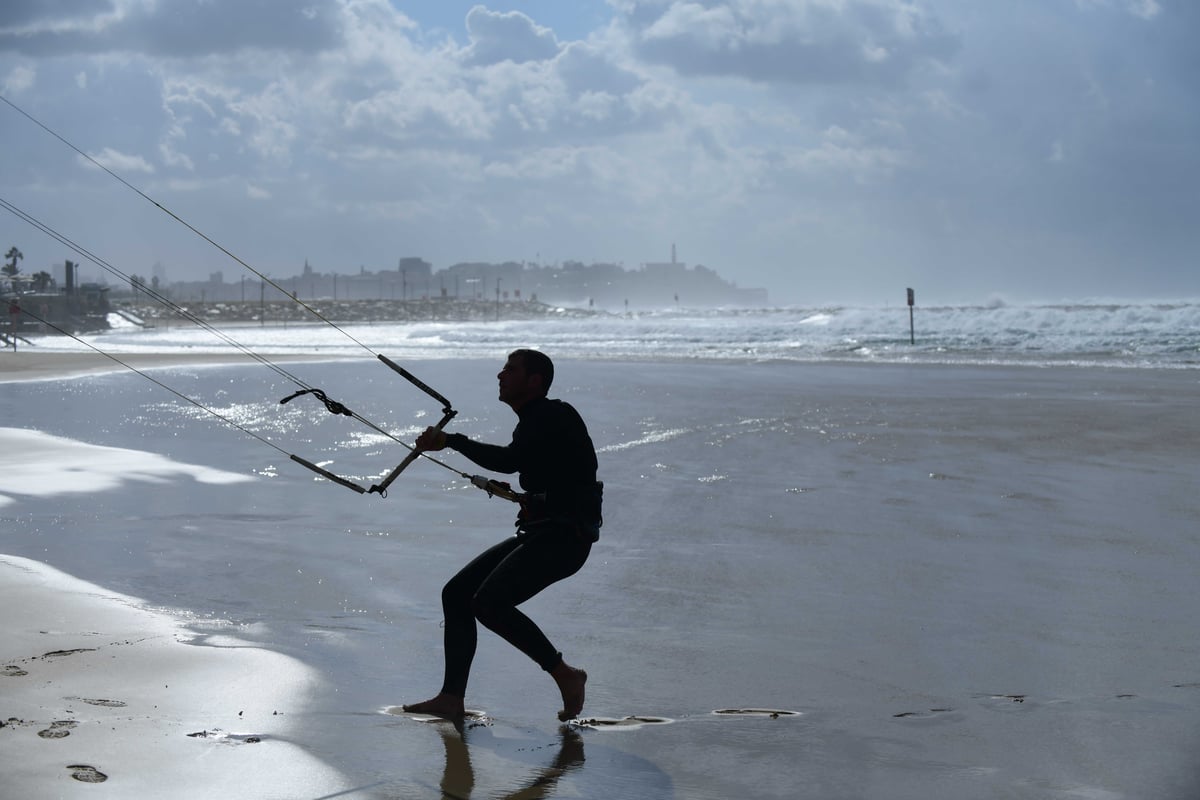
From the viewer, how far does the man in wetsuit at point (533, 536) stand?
193 inches

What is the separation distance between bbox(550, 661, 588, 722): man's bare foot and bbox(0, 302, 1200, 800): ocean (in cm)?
11

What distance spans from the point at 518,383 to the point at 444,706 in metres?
1.29

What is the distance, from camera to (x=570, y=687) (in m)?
4.92

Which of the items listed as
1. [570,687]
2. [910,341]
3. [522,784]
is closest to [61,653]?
[570,687]

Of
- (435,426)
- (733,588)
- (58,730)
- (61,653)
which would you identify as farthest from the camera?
(733,588)

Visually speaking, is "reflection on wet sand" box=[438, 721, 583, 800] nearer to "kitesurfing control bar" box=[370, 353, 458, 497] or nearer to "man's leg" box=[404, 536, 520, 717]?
"man's leg" box=[404, 536, 520, 717]

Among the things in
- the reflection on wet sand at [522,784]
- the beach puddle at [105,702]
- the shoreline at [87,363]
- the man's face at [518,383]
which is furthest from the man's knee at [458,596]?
the shoreline at [87,363]

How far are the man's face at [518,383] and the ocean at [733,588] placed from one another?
129cm

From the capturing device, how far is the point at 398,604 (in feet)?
22.7

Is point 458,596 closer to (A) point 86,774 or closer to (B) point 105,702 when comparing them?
(B) point 105,702

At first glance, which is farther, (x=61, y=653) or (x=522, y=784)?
(x=61, y=653)

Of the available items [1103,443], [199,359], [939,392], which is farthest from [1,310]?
[1103,443]

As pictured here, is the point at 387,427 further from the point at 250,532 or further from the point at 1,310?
the point at 1,310

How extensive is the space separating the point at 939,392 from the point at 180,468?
1445 cm
